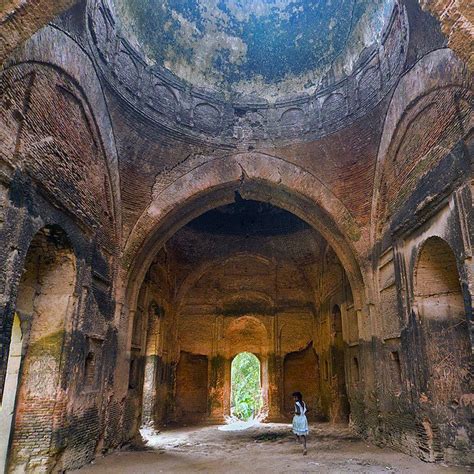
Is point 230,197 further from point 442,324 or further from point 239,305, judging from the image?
point 442,324

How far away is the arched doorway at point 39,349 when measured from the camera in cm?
558

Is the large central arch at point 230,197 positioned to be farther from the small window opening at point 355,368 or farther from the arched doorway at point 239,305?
the arched doorway at point 239,305

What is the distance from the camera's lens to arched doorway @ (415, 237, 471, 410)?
562 centimetres

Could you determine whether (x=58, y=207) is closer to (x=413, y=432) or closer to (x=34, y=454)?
(x=34, y=454)

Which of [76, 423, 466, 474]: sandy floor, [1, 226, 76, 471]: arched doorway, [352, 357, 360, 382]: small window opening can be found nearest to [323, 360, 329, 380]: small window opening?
[76, 423, 466, 474]: sandy floor

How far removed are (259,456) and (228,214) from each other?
25.4ft

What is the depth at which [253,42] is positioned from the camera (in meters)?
10.1

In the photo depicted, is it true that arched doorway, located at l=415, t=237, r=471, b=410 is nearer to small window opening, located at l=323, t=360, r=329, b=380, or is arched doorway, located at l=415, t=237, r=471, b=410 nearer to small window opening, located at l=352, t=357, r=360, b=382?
small window opening, located at l=352, t=357, r=360, b=382

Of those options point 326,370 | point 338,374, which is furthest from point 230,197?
point 326,370

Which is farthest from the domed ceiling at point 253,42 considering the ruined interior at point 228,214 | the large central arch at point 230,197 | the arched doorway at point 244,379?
the arched doorway at point 244,379

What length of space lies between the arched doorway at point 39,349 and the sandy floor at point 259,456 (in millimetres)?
1038

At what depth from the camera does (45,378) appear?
5879 millimetres

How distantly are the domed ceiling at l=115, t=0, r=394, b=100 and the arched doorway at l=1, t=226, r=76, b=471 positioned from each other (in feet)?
16.7

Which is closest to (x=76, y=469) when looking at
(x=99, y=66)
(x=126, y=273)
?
(x=126, y=273)
